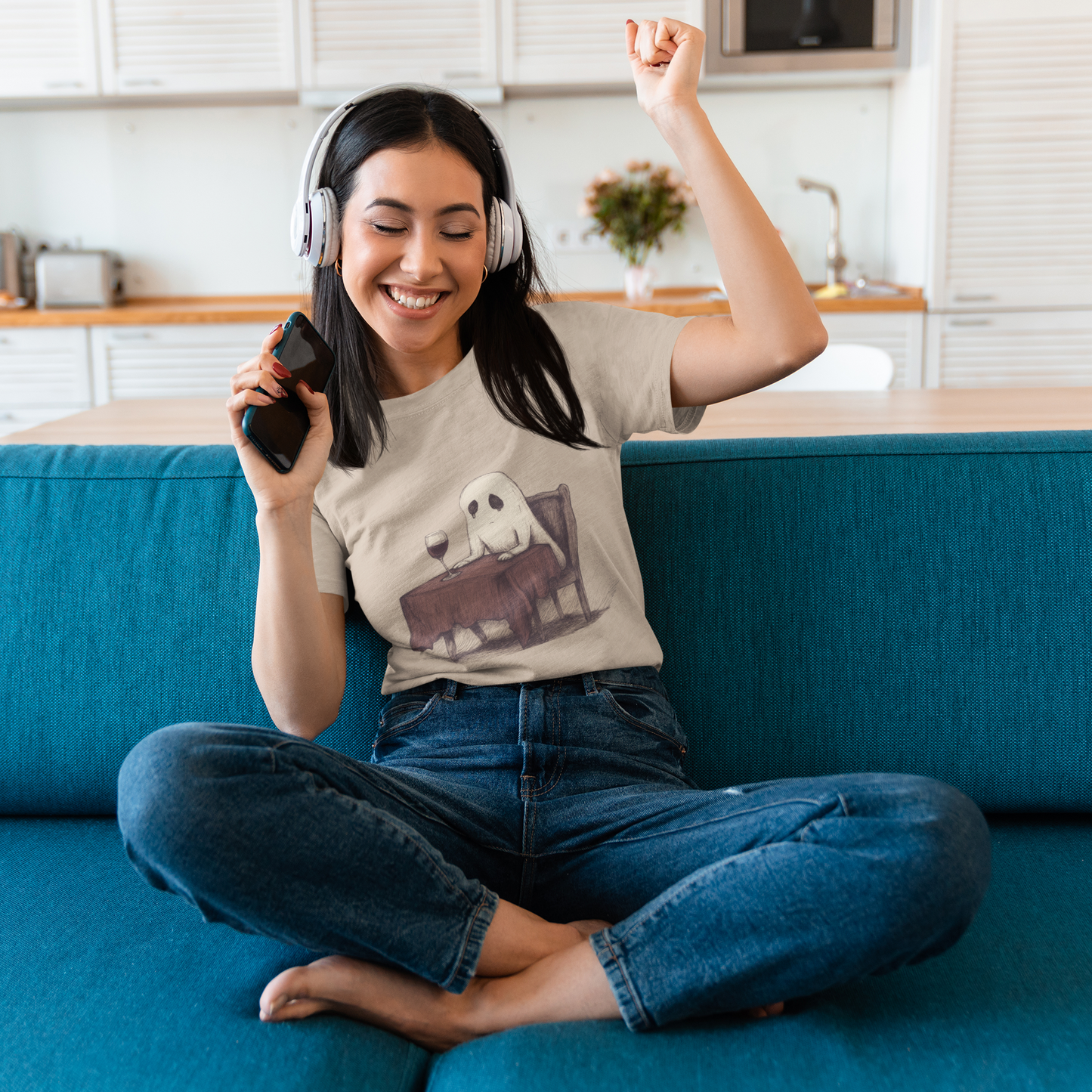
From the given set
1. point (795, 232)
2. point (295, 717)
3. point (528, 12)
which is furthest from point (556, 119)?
point (295, 717)

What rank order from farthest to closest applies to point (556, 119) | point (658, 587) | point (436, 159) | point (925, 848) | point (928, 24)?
point (556, 119), point (928, 24), point (658, 587), point (436, 159), point (925, 848)

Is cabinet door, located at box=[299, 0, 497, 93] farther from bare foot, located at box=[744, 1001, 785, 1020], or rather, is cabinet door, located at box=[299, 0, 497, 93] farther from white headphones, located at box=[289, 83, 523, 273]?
bare foot, located at box=[744, 1001, 785, 1020]

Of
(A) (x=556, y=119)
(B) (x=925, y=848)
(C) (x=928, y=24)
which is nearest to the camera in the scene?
(B) (x=925, y=848)

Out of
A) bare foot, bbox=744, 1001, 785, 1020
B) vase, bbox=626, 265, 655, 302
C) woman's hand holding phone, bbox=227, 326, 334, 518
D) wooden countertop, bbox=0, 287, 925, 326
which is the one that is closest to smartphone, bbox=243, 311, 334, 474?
woman's hand holding phone, bbox=227, 326, 334, 518

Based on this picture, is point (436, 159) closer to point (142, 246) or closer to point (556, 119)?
point (556, 119)

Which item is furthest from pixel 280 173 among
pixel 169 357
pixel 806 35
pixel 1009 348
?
pixel 1009 348

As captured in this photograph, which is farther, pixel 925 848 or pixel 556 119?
pixel 556 119

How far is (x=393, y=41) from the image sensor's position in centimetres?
352

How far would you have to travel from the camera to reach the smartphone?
988mm

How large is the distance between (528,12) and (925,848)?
337 cm

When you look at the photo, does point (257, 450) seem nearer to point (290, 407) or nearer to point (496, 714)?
point (290, 407)

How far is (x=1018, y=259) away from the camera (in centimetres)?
340

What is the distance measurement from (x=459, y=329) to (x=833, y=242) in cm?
294

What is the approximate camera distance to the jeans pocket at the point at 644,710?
1063 mm
